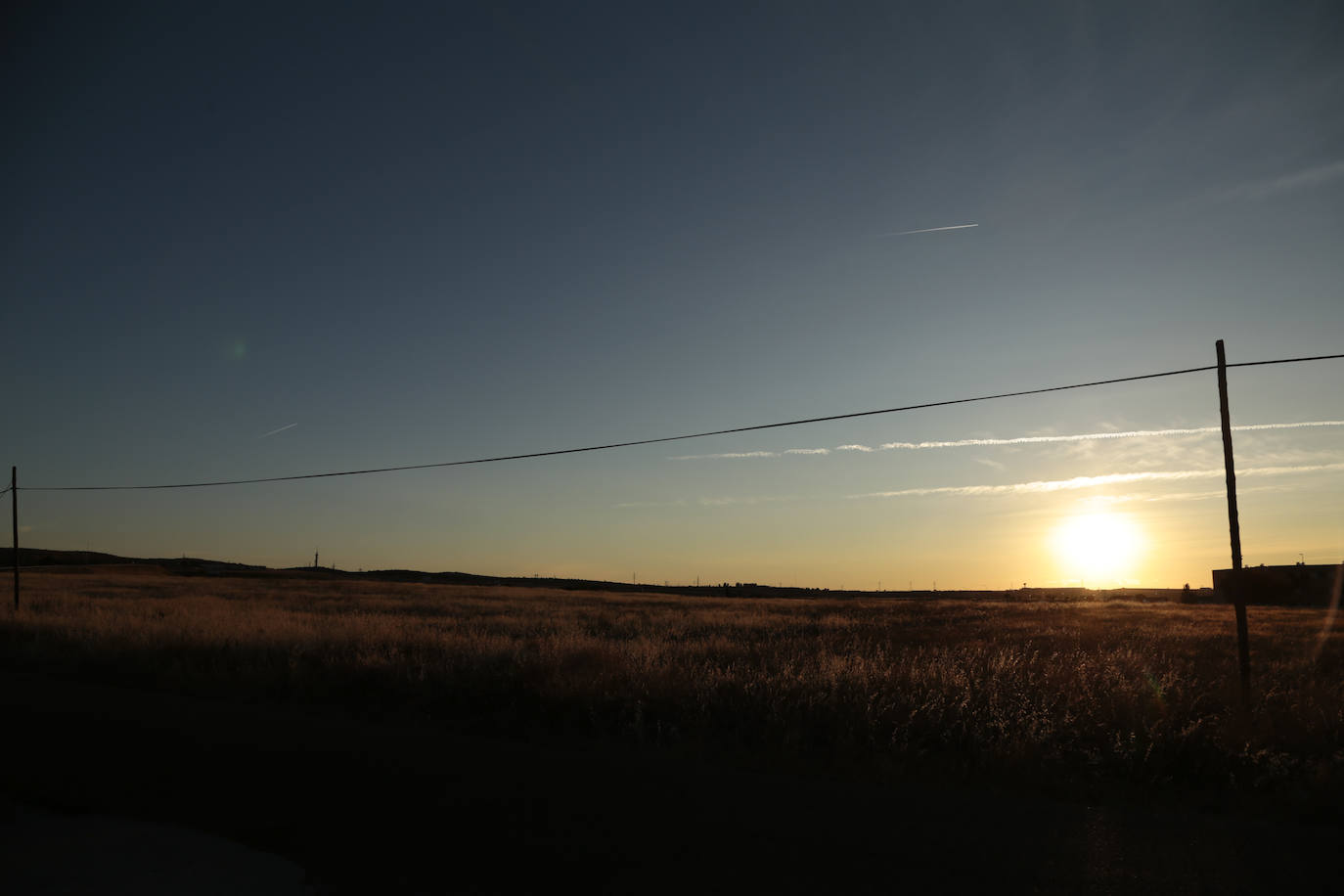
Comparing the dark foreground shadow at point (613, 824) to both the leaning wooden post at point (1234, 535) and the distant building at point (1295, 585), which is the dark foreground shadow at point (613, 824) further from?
the distant building at point (1295, 585)

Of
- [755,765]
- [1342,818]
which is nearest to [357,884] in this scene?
[755,765]

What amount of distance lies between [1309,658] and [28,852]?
23638 millimetres

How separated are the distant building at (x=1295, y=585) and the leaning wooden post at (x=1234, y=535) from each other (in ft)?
196

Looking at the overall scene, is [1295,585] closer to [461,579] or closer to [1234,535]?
[1234,535]

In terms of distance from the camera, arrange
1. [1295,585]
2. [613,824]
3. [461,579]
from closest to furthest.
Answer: [613,824]
[1295,585]
[461,579]

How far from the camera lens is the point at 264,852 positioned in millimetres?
6043

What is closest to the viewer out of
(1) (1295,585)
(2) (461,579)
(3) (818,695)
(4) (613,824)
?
(4) (613,824)

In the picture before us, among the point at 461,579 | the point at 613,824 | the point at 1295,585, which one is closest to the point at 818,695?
the point at 613,824

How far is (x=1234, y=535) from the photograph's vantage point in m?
10.9

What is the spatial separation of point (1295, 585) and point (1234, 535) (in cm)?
6624

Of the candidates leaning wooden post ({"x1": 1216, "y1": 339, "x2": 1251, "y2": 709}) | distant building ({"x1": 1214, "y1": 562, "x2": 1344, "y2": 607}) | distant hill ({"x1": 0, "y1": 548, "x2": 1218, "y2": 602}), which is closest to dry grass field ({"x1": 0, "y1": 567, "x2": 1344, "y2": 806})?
leaning wooden post ({"x1": 1216, "y1": 339, "x2": 1251, "y2": 709})

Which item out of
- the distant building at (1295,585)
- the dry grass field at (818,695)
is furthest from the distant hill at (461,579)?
the dry grass field at (818,695)

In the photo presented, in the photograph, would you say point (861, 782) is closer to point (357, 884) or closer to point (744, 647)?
point (357, 884)

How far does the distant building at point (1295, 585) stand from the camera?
59.9 meters
